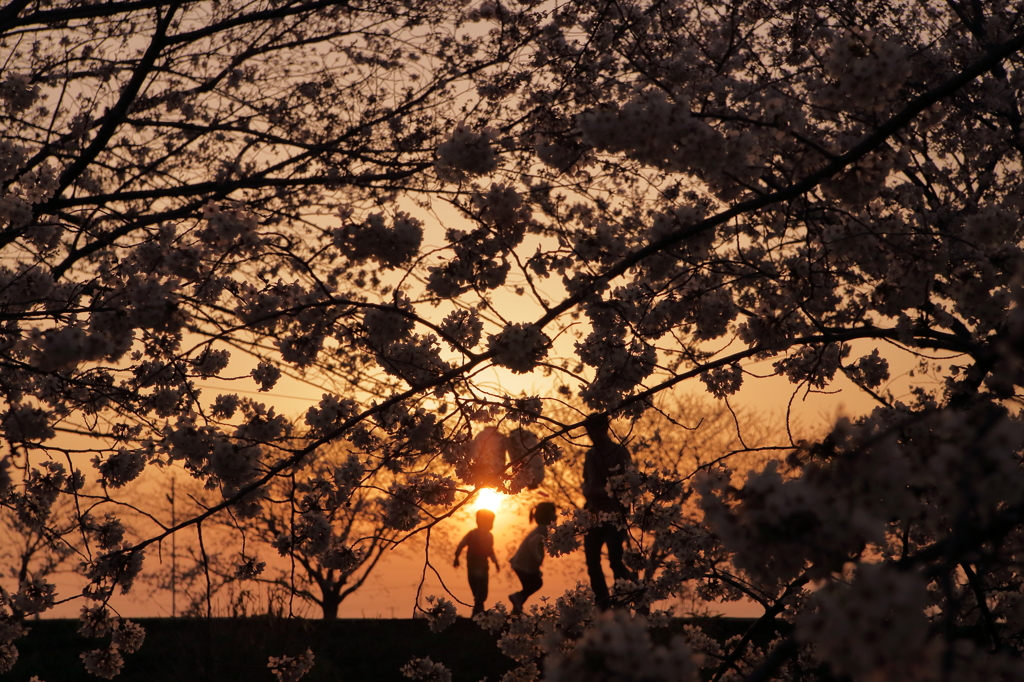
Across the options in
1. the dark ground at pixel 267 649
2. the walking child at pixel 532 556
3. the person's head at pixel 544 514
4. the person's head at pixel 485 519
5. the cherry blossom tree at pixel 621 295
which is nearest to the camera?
the cherry blossom tree at pixel 621 295

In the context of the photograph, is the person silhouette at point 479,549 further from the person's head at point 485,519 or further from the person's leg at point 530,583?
the person's leg at point 530,583

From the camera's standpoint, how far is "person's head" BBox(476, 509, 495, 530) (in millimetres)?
14099

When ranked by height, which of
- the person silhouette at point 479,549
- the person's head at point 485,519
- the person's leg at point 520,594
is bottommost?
the person's leg at point 520,594

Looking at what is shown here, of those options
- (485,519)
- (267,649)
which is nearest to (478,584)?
(485,519)

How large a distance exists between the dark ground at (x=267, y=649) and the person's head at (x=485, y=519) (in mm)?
1740

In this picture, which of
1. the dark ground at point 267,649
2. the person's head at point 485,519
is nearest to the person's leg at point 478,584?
the dark ground at point 267,649

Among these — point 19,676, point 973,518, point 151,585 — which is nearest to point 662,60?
point 973,518

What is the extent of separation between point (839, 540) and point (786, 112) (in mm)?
3271

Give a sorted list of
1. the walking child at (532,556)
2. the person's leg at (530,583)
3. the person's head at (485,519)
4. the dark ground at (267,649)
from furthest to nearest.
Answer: the person's head at (485,519), the person's leg at (530,583), the walking child at (532,556), the dark ground at (267,649)

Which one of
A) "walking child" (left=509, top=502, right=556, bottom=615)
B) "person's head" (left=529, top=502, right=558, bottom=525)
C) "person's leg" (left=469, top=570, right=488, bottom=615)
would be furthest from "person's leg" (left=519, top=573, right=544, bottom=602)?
"person's leg" (left=469, top=570, right=488, bottom=615)

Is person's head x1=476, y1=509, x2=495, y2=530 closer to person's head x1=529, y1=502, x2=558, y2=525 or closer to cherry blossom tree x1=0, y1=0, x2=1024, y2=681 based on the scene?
person's head x1=529, y1=502, x2=558, y2=525

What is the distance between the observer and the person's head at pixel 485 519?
14099 millimetres

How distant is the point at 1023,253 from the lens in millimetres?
4562

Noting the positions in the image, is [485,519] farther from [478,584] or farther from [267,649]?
[267,649]
